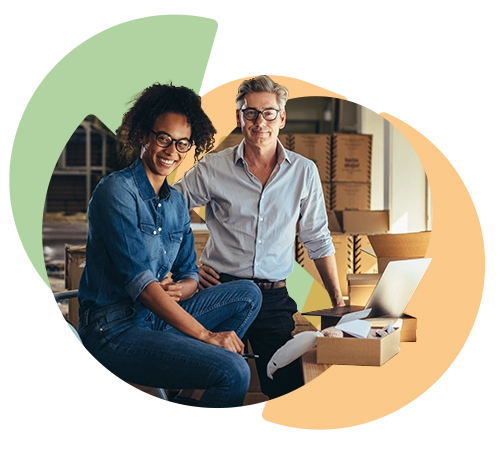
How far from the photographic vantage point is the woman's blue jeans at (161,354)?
2787 millimetres

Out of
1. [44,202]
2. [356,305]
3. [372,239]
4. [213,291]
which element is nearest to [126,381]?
[213,291]

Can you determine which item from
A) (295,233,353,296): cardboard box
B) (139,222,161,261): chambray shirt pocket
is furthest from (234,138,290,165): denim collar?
(139,222,161,261): chambray shirt pocket

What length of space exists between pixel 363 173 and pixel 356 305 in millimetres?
596

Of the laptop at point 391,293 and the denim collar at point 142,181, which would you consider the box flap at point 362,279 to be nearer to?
the laptop at point 391,293

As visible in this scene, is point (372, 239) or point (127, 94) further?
point (372, 239)

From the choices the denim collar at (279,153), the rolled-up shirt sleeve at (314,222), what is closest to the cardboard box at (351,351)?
the rolled-up shirt sleeve at (314,222)

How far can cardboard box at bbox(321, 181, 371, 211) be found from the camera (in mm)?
3234

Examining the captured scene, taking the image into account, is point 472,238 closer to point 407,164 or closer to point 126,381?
A: point 407,164

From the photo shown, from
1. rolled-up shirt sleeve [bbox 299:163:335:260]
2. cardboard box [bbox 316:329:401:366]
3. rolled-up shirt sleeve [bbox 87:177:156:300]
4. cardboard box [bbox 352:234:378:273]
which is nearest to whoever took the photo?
rolled-up shirt sleeve [bbox 87:177:156:300]

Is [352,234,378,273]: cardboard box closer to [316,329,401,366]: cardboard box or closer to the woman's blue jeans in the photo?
[316,329,401,366]: cardboard box

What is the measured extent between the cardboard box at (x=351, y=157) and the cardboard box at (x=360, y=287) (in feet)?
1.40

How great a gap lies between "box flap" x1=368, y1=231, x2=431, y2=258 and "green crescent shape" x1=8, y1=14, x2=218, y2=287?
0.99m

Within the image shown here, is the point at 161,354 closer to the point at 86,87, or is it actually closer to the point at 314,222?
the point at 314,222

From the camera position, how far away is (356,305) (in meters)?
3.17
